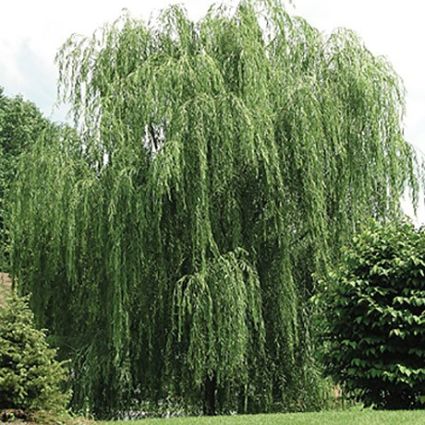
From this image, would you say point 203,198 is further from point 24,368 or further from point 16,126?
point 16,126

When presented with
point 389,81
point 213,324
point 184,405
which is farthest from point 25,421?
point 389,81

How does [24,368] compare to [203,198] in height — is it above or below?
below

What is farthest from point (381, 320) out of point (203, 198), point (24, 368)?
point (24, 368)

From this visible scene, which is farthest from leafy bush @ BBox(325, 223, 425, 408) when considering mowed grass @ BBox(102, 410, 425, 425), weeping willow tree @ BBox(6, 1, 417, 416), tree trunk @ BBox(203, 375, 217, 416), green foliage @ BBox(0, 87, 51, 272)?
green foliage @ BBox(0, 87, 51, 272)

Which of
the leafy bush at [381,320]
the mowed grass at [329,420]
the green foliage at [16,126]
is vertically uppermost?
the green foliage at [16,126]

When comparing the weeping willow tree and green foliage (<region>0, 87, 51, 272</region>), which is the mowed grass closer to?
the weeping willow tree

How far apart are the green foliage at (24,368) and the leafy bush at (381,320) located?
302cm

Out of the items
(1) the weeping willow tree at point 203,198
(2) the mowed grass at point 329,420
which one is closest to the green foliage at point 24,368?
(2) the mowed grass at point 329,420

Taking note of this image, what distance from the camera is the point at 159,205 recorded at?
9914 millimetres

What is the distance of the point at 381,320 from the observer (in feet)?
25.8

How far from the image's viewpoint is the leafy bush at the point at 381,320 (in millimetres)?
7898

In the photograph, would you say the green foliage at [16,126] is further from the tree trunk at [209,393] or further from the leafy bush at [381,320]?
the leafy bush at [381,320]

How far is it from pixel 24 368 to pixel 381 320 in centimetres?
370

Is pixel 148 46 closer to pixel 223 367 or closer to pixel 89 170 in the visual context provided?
pixel 89 170
